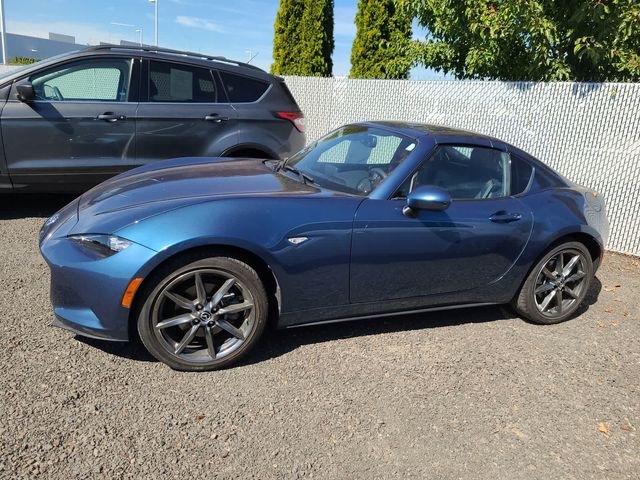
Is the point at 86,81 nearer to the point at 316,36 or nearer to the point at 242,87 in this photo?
the point at 242,87

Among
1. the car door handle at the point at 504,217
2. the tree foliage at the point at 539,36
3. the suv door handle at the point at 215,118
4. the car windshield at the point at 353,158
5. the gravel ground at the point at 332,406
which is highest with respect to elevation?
the tree foliage at the point at 539,36

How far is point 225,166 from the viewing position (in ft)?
13.2

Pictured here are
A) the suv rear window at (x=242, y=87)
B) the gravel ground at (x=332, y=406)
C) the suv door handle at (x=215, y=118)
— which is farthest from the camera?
the suv rear window at (x=242, y=87)

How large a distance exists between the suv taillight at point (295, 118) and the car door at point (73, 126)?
1.70 m

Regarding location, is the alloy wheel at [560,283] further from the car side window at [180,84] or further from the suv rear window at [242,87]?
the car side window at [180,84]

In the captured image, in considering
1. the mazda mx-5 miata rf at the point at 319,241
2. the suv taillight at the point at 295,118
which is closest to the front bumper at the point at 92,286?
the mazda mx-5 miata rf at the point at 319,241

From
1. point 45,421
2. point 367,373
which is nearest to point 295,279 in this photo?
→ point 367,373

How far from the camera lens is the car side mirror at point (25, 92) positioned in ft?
17.4

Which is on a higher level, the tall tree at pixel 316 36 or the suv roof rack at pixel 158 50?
the tall tree at pixel 316 36

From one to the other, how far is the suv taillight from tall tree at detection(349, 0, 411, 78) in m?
5.49

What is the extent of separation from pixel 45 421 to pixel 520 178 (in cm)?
354

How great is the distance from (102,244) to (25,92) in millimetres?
3345

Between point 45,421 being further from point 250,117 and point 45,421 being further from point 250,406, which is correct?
point 250,117

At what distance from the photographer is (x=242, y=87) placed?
6344mm
